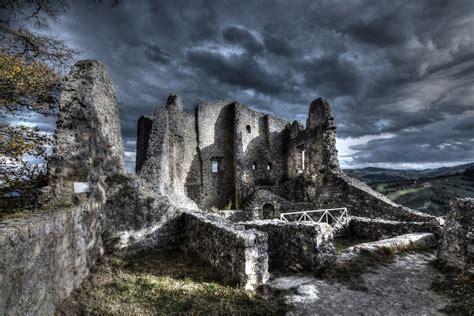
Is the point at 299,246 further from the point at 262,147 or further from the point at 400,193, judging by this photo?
the point at 400,193

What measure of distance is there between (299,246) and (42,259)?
628 cm

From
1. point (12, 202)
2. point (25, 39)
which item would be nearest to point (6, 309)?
point (12, 202)

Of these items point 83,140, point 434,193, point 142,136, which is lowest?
point 434,193

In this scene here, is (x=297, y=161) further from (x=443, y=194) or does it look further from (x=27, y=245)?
(x=443, y=194)

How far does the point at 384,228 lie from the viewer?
11.5m

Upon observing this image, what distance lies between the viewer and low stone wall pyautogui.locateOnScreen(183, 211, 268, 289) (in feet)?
19.2

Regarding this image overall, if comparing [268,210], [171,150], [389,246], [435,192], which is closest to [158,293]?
[389,246]

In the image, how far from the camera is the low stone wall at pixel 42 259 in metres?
3.14

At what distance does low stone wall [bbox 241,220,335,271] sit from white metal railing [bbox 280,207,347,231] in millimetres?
5392

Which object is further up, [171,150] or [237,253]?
[171,150]

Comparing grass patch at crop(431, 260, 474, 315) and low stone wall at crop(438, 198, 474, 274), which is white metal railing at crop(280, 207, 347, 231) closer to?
Result: low stone wall at crop(438, 198, 474, 274)

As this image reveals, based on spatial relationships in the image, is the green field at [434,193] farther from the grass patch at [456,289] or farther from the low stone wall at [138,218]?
the low stone wall at [138,218]

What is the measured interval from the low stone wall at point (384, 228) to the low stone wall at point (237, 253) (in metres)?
7.95

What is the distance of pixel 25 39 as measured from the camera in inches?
283
